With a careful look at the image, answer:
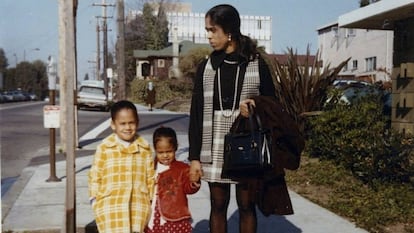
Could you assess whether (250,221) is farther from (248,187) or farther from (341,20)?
(341,20)

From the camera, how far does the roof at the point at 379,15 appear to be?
29.3 ft

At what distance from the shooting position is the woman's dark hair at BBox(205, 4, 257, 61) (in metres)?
3.53

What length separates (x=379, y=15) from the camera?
9.71m

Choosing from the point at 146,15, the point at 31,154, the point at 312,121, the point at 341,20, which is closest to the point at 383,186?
the point at 312,121

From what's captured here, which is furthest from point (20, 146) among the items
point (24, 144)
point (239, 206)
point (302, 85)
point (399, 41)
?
point (239, 206)

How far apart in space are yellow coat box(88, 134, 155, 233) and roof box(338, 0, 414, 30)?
20.4 feet

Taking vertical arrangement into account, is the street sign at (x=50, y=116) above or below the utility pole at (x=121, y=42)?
below

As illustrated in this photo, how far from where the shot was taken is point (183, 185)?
3.71m

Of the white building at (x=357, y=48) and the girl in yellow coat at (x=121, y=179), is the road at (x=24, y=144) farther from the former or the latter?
the white building at (x=357, y=48)

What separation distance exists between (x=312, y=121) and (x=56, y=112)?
13.8 ft

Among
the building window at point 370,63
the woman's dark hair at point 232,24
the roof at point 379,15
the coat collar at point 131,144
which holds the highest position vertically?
the roof at point 379,15

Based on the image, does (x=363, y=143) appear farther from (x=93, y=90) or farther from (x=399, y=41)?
(x=93, y=90)

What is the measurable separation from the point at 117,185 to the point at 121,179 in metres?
0.04

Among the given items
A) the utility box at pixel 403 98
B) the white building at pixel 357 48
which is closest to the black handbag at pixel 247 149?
the utility box at pixel 403 98
